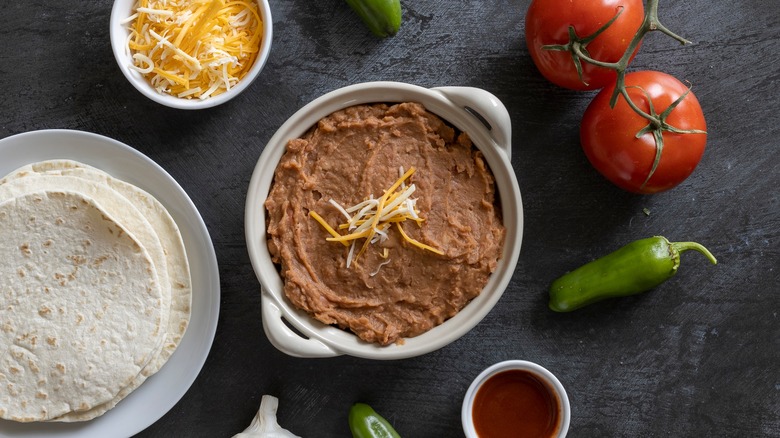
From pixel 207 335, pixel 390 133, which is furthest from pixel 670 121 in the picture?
pixel 207 335

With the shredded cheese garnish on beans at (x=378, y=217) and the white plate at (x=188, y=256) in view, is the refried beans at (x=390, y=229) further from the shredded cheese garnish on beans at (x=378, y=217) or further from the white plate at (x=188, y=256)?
the white plate at (x=188, y=256)

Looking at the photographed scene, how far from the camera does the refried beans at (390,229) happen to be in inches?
108

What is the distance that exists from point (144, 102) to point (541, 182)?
181cm

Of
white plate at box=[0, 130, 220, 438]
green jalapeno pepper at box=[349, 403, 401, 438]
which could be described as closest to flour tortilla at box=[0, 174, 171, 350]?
white plate at box=[0, 130, 220, 438]

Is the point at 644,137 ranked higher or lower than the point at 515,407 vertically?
higher

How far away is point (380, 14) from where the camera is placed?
9.81ft

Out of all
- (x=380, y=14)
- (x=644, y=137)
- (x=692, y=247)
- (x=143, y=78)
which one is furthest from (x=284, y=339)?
(x=692, y=247)

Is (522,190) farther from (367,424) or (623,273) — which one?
(367,424)

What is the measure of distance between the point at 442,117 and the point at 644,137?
0.79 meters

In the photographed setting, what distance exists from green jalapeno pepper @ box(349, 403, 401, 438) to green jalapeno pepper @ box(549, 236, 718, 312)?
0.91m

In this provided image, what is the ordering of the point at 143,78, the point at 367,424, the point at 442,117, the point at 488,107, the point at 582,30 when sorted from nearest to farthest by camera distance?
the point at 488,107 < the point at 582,30 < the point at 442,117 < the point at 143,78 < the point at 367,424

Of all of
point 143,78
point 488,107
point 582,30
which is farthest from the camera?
point 143,78

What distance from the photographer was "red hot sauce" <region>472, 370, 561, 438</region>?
10.0ft

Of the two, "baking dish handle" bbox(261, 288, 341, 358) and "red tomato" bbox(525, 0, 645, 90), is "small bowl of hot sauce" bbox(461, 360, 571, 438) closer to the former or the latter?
"baking dish handle" bbox(261, 288, 341, 358)
